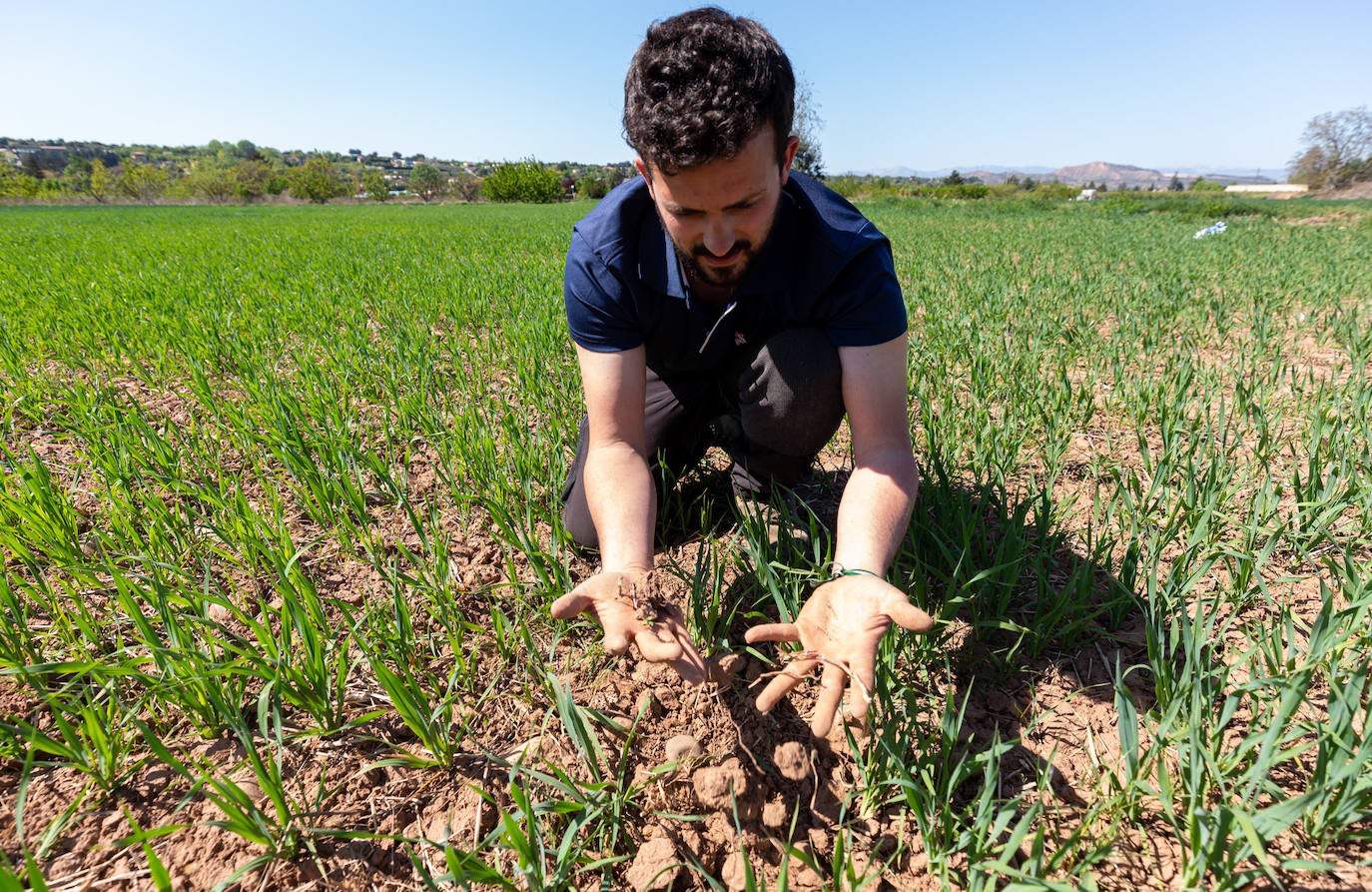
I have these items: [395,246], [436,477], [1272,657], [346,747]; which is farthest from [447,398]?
[395,246]

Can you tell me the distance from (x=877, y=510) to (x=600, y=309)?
81 centimetres

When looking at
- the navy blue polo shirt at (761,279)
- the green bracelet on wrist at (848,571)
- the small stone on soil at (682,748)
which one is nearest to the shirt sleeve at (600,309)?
the navy blue polo shirt at (761,279)

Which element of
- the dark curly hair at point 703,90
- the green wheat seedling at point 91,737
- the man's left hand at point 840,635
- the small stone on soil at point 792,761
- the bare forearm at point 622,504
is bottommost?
the small stone on soil at point 792,761

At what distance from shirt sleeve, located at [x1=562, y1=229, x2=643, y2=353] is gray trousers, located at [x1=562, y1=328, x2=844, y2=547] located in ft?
1.22

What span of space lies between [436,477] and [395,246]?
27.1 feet

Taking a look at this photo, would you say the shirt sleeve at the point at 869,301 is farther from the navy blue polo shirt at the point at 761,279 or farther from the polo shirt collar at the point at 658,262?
the polo shirt collar at the point at 658,262

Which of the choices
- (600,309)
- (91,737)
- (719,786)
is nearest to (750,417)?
(600,309)

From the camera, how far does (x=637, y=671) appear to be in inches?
55.6

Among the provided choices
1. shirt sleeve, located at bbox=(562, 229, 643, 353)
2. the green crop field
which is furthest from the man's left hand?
shirt sleeve, located at bbox=(562, 229, 643, 353)

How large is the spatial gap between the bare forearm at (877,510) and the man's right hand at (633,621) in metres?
0.36

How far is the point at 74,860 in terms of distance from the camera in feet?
3.33

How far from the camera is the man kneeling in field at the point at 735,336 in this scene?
1127 mm

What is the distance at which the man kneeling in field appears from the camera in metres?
1.13

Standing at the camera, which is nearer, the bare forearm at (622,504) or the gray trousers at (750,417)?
the bare forearm at (622,504)
